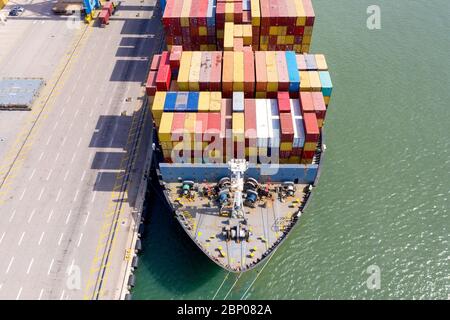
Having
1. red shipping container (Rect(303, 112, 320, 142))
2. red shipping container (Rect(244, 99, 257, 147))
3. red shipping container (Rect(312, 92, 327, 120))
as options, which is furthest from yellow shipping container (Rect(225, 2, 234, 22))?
red shipping container (Rect(303, 112, 320, 142))

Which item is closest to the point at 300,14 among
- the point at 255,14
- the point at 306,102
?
the point at 255,14

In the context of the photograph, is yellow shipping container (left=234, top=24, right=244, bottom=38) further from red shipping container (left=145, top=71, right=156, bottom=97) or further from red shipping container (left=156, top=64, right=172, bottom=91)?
red shipping container (left=145, top=71, right=156, bottom=97)

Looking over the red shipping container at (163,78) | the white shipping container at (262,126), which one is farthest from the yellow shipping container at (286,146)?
the red shipping container at (163,78)

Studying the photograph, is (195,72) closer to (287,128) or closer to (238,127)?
(238,127)

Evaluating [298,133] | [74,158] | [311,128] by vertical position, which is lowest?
[74,158]
